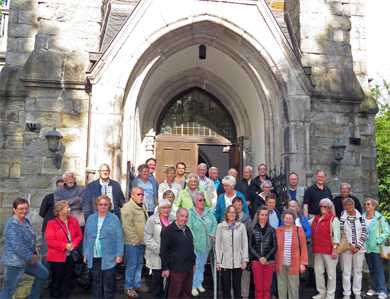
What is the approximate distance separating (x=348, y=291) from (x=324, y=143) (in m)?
3.21

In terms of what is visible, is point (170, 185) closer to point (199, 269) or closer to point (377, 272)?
point (199, 269)

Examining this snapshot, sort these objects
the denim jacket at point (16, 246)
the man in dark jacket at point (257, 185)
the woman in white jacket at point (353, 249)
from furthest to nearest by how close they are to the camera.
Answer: the man in dark jacket at point (257, 185)
the woman in white jacket at point (353, 249)
the denim jacket at point (16, 246)

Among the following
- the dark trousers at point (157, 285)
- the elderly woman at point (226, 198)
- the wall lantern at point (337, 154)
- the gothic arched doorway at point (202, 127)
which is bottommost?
the dark trousers at point (157, 285)

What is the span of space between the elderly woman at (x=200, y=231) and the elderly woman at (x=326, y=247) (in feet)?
4.52

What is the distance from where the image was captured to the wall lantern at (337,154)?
7.94m

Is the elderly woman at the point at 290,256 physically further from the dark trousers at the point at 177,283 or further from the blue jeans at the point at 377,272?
the blue jeans at the point at 377,272

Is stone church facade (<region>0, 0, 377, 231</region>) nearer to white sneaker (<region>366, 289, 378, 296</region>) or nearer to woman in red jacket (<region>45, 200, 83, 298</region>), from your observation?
woman in red jacket (<region>45, 200, 83, 298</region>)

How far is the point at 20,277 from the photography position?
491cm

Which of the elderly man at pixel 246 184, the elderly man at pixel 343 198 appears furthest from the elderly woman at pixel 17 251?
the elderly man at pixel 343 198

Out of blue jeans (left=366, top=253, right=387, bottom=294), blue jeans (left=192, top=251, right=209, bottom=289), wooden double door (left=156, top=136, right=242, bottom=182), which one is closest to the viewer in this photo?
blue jeans (left=192, top=251, right=209, bottom=289)

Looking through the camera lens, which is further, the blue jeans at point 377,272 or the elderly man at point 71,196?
the blue jeans at point 377,272

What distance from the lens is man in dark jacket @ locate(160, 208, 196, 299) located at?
193 inches

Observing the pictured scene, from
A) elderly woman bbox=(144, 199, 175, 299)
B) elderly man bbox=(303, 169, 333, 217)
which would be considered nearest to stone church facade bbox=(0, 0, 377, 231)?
elderly man bbox=(303, 169, 333, 217)

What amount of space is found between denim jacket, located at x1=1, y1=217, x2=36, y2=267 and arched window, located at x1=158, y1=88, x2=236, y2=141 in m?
5.35
